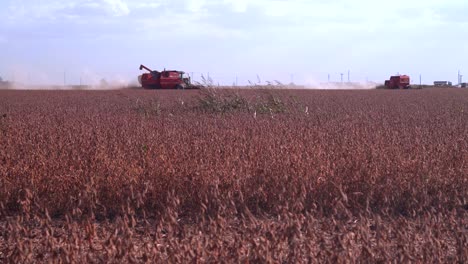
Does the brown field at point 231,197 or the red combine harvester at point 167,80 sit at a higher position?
the red combine harvester at point 167,80

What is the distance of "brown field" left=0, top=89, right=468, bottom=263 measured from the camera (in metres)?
4.10

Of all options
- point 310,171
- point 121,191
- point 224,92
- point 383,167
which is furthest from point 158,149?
point 224,92

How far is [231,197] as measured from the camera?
5434 mm

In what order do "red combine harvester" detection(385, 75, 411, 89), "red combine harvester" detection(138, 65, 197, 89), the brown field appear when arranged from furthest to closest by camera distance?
"red combine harvester" detection(385, 75, 411, 89) → "red combine harvester" detection(138, 65, 197, 89) → the brown field

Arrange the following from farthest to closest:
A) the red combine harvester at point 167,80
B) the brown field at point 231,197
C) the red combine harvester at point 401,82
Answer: the red combine harvester at point 401,82 < the red combine harvester at point 167,80 < the brown field at point 231,197

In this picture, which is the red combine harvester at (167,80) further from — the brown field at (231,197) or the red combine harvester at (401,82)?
the brown field at (231,197)

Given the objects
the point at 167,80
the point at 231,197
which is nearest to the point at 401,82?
the point at 167,80

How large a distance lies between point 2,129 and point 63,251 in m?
6.72

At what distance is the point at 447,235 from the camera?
188 inches

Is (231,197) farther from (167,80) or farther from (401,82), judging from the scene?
(401,82)

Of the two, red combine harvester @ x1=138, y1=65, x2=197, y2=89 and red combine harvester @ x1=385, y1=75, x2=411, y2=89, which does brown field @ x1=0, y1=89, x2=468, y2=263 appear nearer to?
red combine harvester @ x1=138, y1=65, x2=197, y2=89

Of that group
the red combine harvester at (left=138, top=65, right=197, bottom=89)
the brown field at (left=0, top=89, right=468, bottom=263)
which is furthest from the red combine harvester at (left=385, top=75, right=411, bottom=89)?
the brown field at (left=0, top=89, right=468, bottom=263)

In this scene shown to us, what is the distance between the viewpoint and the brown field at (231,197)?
410 centimetres

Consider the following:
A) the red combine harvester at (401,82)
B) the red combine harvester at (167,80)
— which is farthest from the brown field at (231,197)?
the red combine harvester at (401,82)
